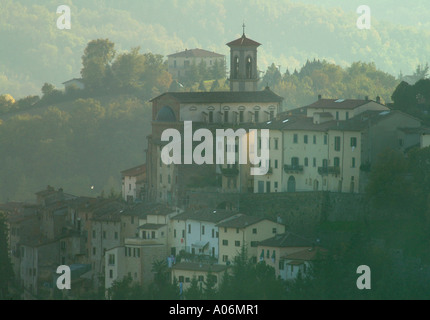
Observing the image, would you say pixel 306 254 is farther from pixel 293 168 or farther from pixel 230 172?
pixel 230 172

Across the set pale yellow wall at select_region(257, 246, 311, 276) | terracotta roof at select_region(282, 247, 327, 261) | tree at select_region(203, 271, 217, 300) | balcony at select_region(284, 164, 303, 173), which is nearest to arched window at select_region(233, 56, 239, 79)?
balcony at select_region(284, 164, 303, 173)

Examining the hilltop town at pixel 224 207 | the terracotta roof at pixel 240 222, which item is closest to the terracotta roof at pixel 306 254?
the hilltop town at pixel 224 207

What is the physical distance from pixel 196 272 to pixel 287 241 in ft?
13.9

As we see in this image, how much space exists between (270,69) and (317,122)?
72.2m

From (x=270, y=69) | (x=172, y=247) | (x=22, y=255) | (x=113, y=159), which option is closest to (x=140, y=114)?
(x=113, y=159)

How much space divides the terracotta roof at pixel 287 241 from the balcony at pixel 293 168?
15.1 feet

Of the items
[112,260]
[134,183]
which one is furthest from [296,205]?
[134,183]

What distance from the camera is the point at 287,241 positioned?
64438mm

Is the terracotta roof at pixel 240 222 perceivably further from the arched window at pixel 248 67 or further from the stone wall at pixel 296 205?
the arched window at pixel 248 67

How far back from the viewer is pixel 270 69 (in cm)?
14112

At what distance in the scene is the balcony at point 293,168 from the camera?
69125mm

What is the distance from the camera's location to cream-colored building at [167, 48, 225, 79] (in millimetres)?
130750

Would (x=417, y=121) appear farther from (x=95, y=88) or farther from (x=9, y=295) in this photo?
(x=95, y=88)

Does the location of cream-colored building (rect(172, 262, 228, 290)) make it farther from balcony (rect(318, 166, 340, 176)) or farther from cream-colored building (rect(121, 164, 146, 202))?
cream-colored building (rect(121, 164, 146, 202))
